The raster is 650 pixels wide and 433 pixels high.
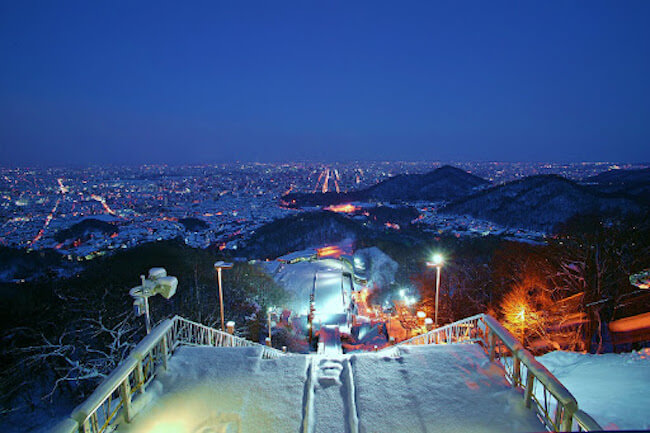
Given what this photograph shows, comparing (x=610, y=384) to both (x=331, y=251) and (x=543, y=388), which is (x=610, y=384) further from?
(x=331, y=251)

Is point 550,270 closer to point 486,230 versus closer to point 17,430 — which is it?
point 17,430

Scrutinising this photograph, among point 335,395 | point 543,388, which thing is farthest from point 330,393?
point 543,388

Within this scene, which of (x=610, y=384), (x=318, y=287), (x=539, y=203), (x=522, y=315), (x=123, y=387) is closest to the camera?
(x=123, y=387)

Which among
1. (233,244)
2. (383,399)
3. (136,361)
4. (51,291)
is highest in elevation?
(136,361)

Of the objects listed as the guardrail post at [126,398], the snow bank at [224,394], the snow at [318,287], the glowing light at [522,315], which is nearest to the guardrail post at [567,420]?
the snow bank at [224,394]

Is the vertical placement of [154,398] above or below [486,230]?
above

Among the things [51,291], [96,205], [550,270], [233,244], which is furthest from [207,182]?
[550,270]


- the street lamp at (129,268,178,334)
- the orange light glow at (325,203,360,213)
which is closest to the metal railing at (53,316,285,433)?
the street lamp at (129,268,178,334)

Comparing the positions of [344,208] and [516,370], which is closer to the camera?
[516,370]
